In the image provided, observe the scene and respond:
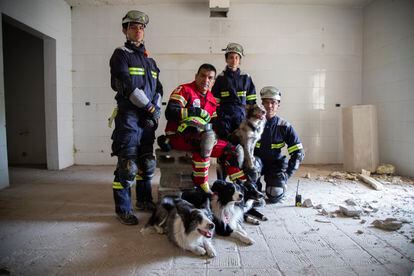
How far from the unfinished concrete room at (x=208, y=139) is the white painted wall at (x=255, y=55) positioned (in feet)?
0.09

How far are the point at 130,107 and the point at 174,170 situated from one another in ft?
2.81

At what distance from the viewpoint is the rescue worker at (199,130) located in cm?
287

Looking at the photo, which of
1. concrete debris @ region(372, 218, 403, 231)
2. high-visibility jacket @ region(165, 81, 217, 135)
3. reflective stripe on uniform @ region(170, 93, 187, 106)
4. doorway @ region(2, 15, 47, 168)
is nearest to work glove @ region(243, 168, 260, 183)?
high-visibility jacket @ region(165, 81, 217, 135)

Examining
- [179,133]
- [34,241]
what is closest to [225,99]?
[179,133]

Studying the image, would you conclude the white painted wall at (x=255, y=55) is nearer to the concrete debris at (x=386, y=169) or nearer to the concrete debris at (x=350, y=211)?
the concrete debris at (x=386, y=169)

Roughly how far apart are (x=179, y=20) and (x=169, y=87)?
4.20 ft

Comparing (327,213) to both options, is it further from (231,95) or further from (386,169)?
(386,169)

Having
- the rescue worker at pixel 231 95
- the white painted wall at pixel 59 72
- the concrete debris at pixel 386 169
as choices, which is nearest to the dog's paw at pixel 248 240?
the rescue worker at pixel 231 95

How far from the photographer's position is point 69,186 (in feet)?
13.4

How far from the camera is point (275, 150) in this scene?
3479 mm

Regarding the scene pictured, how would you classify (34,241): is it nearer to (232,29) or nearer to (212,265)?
(212,265)

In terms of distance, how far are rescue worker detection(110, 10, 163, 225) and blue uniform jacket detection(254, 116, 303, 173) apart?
136cm

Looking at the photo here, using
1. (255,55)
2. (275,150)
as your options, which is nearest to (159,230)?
(275,150)

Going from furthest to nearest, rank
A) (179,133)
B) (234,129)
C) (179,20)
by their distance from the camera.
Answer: (179,20) < (234,129) < (179,133)
